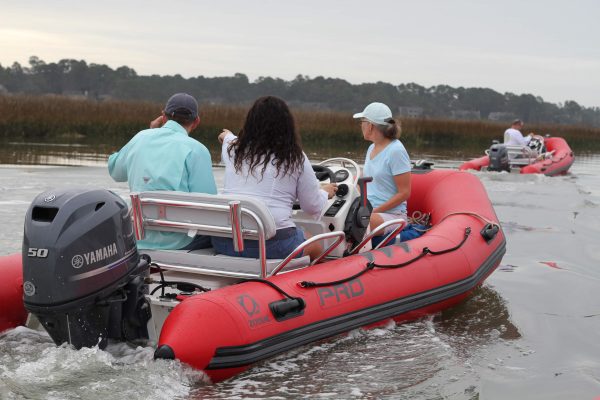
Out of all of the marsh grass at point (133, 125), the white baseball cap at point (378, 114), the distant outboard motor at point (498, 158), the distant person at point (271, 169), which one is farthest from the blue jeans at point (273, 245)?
the marsh grass at point (133, 125)

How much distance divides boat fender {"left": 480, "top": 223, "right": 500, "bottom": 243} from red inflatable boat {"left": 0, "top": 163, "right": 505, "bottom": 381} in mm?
439

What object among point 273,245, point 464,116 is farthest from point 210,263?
point 464,116

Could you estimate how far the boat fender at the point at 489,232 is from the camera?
20.8 ft

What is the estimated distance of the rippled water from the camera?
12.8 feet

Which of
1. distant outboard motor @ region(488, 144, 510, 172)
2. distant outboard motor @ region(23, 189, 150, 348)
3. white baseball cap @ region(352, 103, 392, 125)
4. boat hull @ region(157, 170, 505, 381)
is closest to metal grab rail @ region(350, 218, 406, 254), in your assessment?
boat hull @ region(157, 170, 505, 381)

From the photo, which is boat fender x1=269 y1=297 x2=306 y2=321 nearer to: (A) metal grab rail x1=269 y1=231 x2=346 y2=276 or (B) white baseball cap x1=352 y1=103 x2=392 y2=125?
(A) metal grab rail x1=269 y1=231 x2=346 y2=276

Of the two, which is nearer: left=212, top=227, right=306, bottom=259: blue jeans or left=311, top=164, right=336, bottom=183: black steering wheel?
left=212, top=227, right=306, bottom=259: blue jeans

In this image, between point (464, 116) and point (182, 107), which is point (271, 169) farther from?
point (464, 116)

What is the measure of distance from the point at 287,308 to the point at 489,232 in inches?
97.1

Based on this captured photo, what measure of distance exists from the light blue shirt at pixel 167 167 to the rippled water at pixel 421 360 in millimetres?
852

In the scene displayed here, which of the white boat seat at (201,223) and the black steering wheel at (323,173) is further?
the black steering wheel at (323,173)

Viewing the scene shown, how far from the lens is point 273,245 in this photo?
191 inches

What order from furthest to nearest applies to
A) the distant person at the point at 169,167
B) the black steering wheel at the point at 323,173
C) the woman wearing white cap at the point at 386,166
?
the woman wearing white cap at the point at 386,166, the black steering wheel at the point at 323,173, the distant person at the point at 169,167

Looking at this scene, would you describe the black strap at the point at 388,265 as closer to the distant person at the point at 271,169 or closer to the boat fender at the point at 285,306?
the boat fender at the point at 285,306
